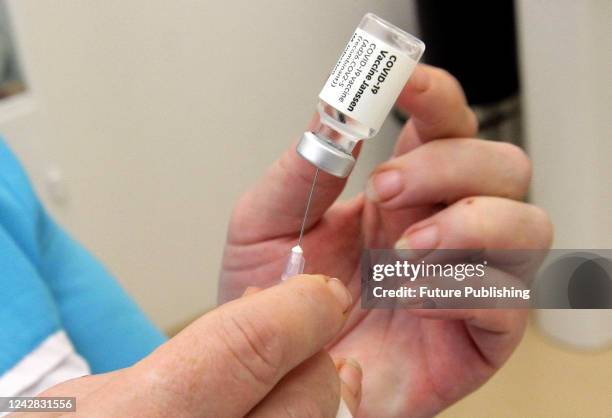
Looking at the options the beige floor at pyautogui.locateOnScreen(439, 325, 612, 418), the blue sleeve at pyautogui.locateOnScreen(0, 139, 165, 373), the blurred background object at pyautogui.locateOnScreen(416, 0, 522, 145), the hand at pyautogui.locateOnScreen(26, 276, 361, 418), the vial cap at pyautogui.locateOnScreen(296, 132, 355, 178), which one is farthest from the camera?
the blurred background object at pyautogui.locateOnScreen(416, 0, 522, 145)

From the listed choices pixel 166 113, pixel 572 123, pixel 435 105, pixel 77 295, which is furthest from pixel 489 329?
pixel 166 113

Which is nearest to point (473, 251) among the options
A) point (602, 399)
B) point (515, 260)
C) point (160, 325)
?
point (515, 260)

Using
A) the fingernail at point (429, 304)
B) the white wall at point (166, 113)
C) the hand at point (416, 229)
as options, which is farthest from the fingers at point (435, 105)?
the white wall at point (166, 113)

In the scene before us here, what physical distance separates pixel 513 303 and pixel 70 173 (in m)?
0.95

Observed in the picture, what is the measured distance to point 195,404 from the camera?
315 millimetres

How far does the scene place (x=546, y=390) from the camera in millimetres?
916

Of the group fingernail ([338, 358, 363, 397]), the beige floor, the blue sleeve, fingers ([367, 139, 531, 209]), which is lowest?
the beige floor

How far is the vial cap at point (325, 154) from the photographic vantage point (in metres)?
0.43

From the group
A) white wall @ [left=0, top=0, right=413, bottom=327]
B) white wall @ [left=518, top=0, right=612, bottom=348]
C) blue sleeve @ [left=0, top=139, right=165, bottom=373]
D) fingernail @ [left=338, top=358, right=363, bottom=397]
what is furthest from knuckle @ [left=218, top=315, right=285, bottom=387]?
white wall @ [left=0, top=0, right=413, bottom=327]

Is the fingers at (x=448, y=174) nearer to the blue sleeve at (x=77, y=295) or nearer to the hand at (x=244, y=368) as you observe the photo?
the hand at (x=244, y=368)

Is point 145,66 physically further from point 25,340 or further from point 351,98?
point 351,98

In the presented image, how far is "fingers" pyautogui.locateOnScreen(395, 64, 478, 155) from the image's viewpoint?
0.48 metres

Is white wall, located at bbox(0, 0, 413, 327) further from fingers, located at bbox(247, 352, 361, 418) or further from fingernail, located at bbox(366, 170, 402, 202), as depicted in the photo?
fingers, located at bbox(247, 352, 361, 418)

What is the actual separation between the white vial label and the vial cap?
0.10ft
